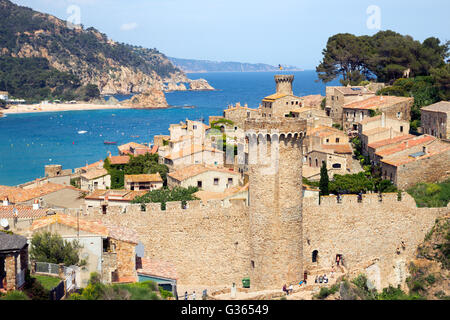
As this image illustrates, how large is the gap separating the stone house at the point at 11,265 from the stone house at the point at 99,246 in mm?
2556

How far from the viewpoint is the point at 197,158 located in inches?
1367

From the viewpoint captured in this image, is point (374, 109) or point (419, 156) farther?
point (374, 109)

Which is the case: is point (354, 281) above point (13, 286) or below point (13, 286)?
below

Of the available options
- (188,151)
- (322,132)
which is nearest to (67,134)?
(188,151)

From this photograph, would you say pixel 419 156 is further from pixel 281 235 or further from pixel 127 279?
pixel 127 279

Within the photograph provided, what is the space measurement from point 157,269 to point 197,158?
1758 cm

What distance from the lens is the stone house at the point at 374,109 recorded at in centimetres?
3619

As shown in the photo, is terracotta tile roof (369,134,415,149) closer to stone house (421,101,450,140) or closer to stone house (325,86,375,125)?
stone house (421,101,450,140)

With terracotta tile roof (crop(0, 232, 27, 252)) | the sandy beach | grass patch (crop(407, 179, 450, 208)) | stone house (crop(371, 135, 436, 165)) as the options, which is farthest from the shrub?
the sandy beach

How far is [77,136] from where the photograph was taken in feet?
310

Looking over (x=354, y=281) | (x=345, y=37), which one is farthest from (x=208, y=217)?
(x=345, y=37)

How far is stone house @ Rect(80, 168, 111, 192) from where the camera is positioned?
117 feet
